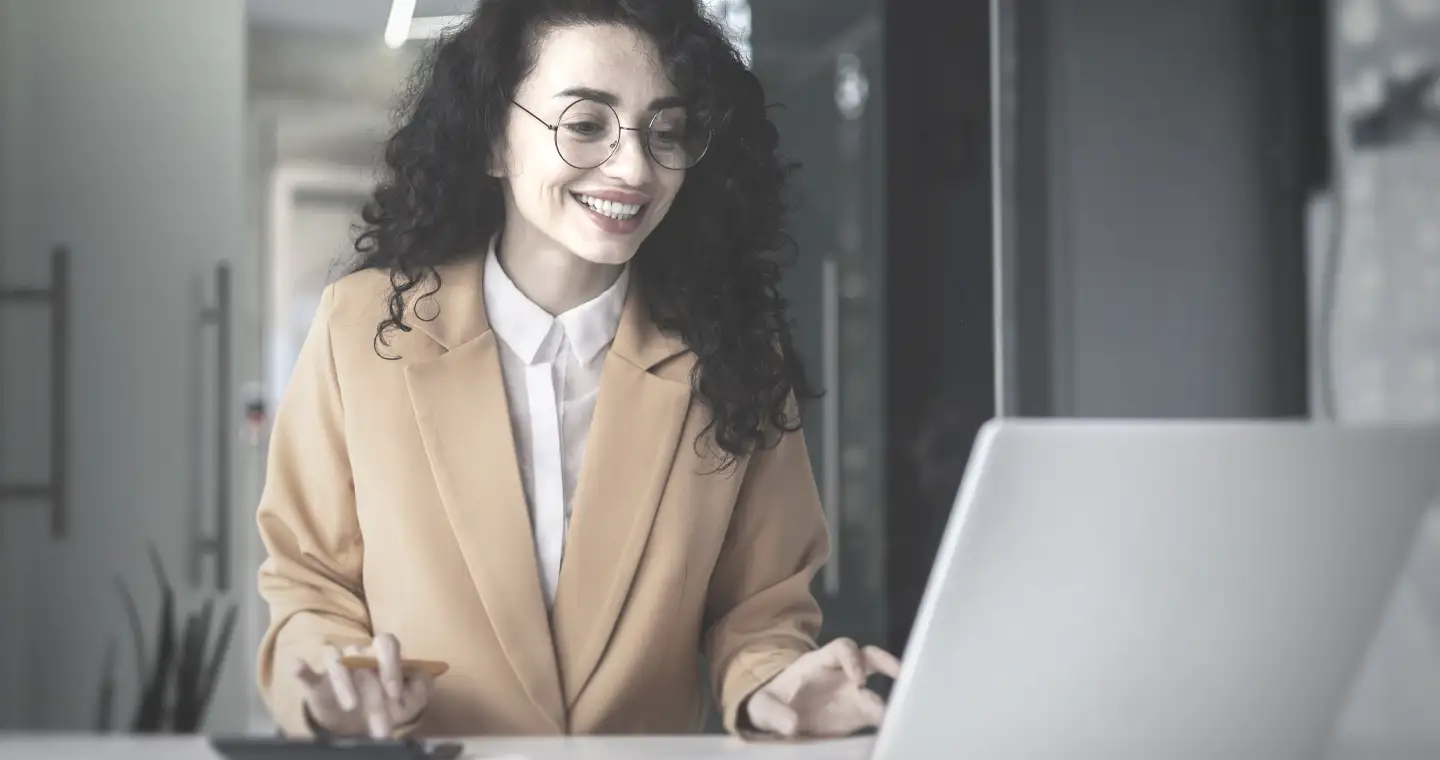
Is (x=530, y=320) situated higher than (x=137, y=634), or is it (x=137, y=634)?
(x=530, y=320)

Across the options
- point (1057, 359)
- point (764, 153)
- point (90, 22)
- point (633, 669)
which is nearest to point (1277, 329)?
point (1057, 359)

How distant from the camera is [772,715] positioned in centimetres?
145

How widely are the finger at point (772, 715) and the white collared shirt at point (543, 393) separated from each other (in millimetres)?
512

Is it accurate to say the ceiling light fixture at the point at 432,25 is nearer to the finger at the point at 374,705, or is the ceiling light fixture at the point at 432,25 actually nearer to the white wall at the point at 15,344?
the white wall at the point at 15,344

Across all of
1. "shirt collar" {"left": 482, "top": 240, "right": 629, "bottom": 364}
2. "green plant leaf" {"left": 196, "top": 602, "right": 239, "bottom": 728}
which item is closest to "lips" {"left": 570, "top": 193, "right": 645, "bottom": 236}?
"shirt collar" {"left": 482, "top": 240, "right": 629, "bottom": 364}

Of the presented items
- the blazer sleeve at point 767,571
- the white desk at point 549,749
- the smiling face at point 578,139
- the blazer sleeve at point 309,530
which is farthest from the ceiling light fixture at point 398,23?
the white desk at point 549,749

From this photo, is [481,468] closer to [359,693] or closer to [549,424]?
[549,424]

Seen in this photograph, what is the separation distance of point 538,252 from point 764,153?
47 centimetres

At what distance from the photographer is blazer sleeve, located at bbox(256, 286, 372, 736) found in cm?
182

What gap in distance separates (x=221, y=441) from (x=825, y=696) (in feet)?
4.61

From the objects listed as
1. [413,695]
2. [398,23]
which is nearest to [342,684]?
[413,695]

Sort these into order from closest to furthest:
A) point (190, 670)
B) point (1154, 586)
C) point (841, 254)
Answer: point (1154, 586), point (190, 670), point (841, 254)

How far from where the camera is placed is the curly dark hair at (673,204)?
6.40 feet

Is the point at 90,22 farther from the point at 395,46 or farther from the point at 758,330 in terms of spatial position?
the point at 758,330
